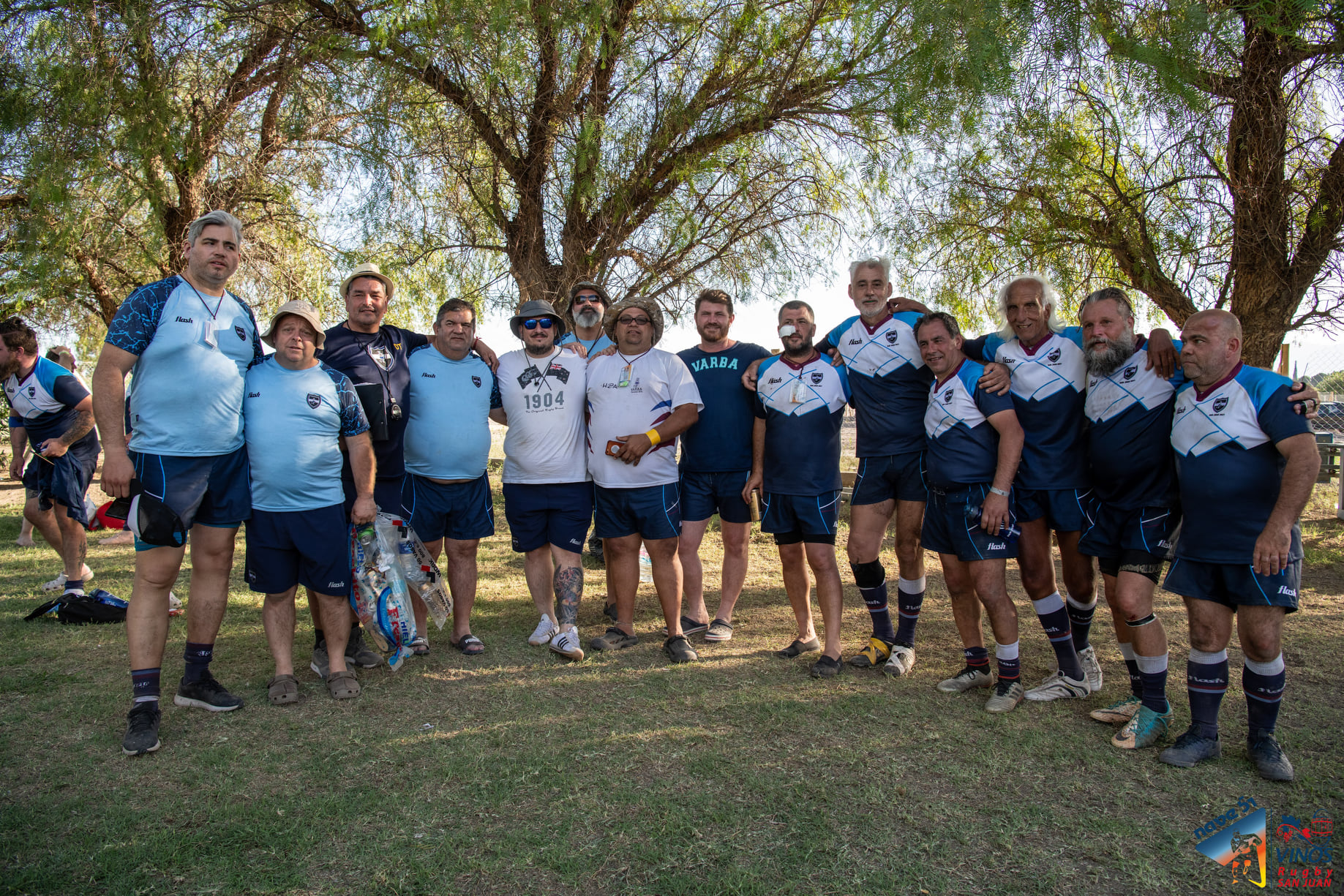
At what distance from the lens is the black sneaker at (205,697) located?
3900mm

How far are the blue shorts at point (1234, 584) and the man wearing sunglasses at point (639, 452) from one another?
97.5 inches

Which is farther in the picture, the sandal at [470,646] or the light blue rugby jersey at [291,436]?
the sandal at [470,646]

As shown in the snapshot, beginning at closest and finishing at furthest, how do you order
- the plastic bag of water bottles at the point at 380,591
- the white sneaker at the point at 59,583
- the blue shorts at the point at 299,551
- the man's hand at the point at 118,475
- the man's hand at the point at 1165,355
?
the man's hand at the point at 118,475 < the man's hand at the point at 1165,355 < the blue shorts at the point at 299,551 < the plastic bag of water bottles at the point at 380,591 < the white sneaker at the point at 59,583

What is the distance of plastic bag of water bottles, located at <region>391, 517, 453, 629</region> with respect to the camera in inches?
175

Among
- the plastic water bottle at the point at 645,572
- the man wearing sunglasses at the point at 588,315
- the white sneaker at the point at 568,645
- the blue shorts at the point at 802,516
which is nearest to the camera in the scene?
the blue shorts at the point at 802,516

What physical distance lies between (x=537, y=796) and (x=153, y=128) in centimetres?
588

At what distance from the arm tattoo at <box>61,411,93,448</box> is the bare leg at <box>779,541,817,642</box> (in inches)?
212

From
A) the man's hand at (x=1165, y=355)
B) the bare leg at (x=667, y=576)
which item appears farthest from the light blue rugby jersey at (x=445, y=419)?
the man's hand at (x=1165, y=355)

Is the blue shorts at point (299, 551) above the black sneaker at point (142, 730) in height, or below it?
above

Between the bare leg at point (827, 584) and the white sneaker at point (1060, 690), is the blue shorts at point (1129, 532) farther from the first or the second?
the bare leg at point (827, 584)

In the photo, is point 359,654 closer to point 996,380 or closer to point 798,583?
point 798,583

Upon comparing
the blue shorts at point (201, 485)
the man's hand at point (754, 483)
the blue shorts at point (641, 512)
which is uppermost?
the blue shorts at point (201, 485)

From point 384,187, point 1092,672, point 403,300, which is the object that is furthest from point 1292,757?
point 403,300

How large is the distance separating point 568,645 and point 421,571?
3.09 feet
